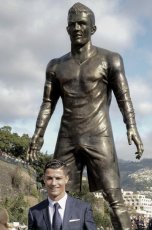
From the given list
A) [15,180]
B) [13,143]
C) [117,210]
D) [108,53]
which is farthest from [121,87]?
[13,143]

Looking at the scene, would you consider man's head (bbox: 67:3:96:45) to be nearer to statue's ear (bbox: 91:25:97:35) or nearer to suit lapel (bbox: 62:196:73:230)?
statue's ear (bbox: 91:25:97:35)

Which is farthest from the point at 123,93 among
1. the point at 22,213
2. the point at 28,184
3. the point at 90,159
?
the point at 28,184

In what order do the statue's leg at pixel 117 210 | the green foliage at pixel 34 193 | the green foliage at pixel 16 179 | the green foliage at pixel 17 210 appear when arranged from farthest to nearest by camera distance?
the green foliage at pixel 16 179
the green foliage at pixel 34 193
the green foliage at pixel 17 210
the statue's leg at pixel 117 210

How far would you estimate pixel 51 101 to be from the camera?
8.62 meters

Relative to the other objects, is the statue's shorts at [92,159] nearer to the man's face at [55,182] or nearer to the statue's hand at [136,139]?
the statue's hand at [136,139]

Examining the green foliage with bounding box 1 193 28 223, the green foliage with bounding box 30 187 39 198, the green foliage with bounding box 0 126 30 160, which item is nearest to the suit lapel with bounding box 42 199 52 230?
the green foliage with bounding box 1 193 28 223

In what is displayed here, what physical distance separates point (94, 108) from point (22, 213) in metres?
36.7

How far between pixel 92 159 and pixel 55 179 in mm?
3087

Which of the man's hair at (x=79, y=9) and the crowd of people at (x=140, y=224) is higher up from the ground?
the man's hair at (x=79, y=9)

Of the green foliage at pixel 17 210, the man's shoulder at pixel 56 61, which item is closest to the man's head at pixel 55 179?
the man's shoulder at pixel 56 61

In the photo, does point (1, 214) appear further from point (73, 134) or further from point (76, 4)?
point (76, 4)

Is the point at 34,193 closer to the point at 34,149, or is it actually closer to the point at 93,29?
the point at 34,149

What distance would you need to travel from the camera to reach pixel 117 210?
25.6ft

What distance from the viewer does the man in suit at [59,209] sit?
506cm
